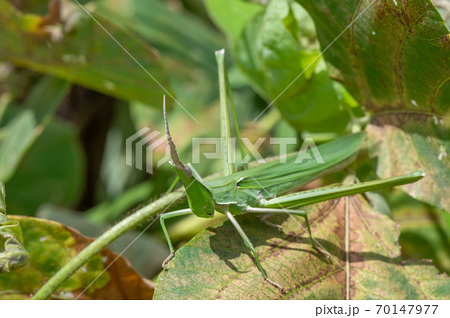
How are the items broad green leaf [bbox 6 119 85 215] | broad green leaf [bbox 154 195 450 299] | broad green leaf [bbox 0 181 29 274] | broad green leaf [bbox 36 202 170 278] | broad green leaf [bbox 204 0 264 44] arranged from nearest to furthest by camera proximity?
1. broad green leaf [bbox 0 181 29 274]
2. broad green leaf [bbox 154 195 450 299]
3. broad green leaf [bbox 36 202 170 278]
4. broad green leaf [bbox 204 0 264 44]
5. broad green leaf [bbox 6 119 85 215]

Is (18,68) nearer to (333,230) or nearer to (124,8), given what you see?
(124,8)

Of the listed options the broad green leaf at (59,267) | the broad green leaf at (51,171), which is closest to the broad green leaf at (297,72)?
the broad green leaf at (59,267)

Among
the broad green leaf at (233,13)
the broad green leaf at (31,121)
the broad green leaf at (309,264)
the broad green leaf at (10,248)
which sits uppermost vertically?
the broad green leaf at (233,13)

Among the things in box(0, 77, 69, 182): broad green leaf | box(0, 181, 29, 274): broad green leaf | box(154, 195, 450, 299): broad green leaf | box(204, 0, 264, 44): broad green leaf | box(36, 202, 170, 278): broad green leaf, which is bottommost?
box(36, 202, 170, 278): broad green leaf

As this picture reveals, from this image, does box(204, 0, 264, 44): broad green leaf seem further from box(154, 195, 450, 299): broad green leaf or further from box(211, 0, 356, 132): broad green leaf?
box(154, 195, 450, 299): broad green leaf

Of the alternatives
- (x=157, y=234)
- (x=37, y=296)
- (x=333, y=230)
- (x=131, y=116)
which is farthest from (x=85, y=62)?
(x=333, y=230)

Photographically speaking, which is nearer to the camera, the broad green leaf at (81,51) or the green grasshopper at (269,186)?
the green grasshopper at (269,186)

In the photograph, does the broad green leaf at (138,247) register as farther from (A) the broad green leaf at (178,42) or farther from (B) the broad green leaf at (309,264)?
(A) the broad green leaf at (178,42)

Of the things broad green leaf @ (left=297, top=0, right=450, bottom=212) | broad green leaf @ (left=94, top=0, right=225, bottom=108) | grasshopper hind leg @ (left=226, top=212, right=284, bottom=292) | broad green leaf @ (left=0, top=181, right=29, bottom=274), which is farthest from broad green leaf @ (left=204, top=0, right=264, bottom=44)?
broad green leaf @ (left=0, top=181, right=29, bottom=274)
